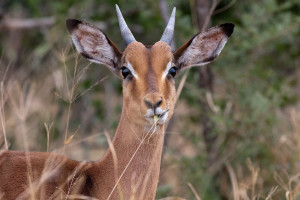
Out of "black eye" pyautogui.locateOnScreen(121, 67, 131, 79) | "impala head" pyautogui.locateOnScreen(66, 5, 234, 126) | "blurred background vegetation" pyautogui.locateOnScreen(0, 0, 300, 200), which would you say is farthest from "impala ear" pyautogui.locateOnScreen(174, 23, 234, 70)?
"blurred background vegetation" pyautogui.locateOnScreen(0, 0, 300, 200)

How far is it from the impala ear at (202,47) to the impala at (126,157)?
0.10 m

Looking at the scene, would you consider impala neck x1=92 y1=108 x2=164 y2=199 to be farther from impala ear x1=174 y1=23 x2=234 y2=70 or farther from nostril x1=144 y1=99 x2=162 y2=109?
impala ear x1=174 y1=23 x2=234 y2=70

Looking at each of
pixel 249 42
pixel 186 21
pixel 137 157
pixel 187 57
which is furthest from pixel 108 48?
pixel 249 42

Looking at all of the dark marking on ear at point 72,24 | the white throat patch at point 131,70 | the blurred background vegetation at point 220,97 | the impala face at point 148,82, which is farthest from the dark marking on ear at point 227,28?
the blurred background vegetation at point 220,97

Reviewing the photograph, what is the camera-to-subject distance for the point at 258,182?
26.7ft

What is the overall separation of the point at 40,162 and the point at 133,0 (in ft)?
15.1

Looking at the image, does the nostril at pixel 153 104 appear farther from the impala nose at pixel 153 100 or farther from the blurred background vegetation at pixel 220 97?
the blurred background vegetation at pixel 220 97

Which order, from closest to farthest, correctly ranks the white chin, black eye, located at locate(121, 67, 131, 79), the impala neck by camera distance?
the white chin < the impala neck < black eye, located at locate(121, 67, 131, 79)

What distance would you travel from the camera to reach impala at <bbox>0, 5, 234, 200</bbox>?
5.04 meters

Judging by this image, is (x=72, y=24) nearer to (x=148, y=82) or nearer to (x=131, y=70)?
(x=131, y=70)

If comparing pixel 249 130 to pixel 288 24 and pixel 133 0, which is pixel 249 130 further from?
pixel 133 0

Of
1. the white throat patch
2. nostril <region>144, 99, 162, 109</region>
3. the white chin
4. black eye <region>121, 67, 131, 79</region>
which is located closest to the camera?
nostril <region>144, 99, 162, 109</region>

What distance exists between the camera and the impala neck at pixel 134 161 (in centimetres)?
521

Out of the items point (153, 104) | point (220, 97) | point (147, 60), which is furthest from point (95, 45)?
point (220, 97)
